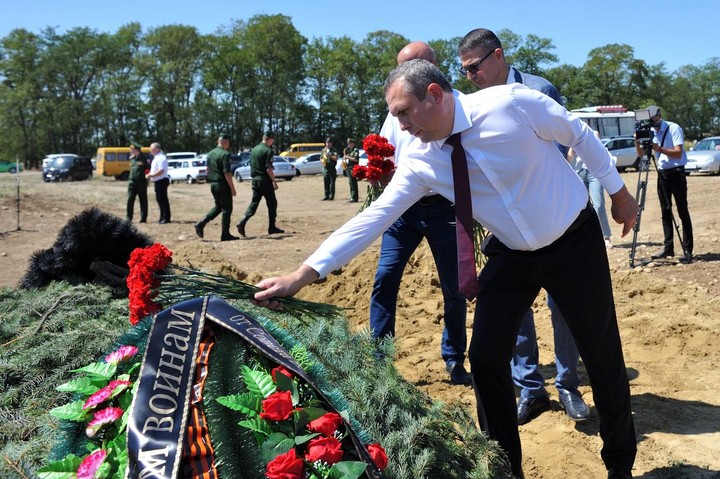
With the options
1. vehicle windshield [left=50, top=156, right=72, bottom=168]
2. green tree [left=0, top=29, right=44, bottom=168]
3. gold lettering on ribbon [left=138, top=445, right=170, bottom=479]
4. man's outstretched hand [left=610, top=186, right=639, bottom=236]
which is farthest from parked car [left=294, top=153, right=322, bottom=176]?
gold lettering on ribbon [left=138, top=445, right=170, bottom=479]

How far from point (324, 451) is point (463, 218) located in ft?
3.93

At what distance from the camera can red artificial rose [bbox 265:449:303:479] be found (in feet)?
6.06

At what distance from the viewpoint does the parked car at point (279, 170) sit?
35.9 meters

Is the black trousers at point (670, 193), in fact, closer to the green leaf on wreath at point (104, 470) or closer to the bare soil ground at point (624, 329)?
the bare soil ground at point (624, 329)

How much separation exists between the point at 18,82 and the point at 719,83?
78.1 meters

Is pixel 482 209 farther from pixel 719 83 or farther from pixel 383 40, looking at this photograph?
pixel 719 83

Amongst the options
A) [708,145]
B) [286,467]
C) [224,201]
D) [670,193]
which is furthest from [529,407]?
[708,145]

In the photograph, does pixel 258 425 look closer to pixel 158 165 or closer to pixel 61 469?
pixel 61 469

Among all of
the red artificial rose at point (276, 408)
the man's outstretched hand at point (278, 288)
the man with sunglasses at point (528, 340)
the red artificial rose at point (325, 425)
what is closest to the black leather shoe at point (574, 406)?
the man with sunglasses at point (528, 340)

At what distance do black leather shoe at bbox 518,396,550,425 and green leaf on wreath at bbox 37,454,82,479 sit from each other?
107 inches

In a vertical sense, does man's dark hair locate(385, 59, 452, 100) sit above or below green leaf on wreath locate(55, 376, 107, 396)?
above

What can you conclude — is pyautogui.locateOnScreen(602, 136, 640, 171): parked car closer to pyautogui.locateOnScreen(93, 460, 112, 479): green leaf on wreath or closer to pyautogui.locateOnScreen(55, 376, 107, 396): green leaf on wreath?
pyautogui.locateOnScreen(55, 376, 107, 396): green leaf on wreath

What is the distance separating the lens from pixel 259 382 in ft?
7.06

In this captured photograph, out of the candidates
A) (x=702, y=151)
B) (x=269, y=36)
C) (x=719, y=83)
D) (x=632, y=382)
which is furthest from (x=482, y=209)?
(x=719, y=83)
